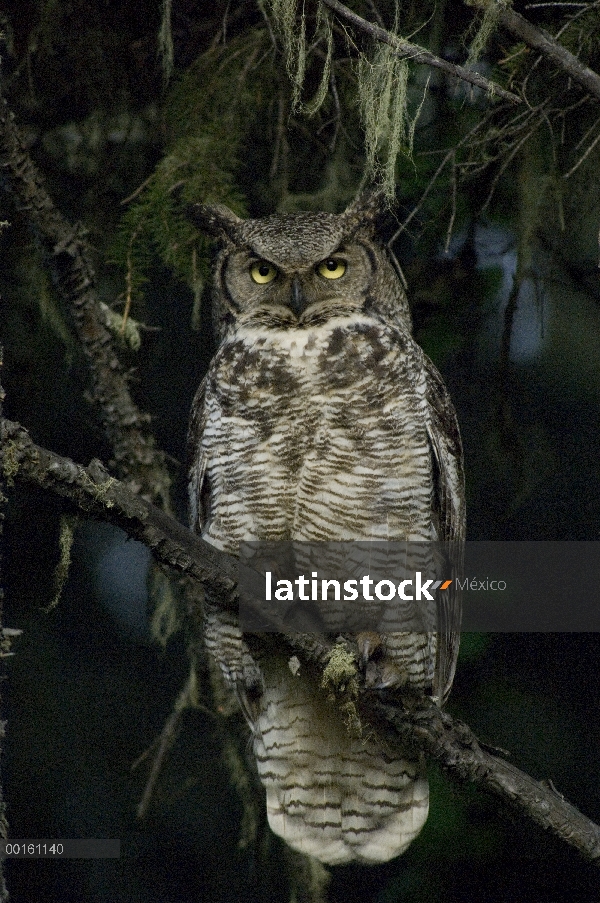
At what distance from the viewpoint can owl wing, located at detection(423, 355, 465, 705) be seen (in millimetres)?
2115

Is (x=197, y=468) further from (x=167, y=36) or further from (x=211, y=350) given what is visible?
(x=167, y=36)

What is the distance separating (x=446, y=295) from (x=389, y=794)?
1.34 meters

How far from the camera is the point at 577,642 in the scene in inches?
110

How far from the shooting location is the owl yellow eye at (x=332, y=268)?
6.98 feet

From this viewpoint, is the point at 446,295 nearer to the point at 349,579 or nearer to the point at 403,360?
the point at 403,360

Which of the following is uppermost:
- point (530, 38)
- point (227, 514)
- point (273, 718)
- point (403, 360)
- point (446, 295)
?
point (530, 38)

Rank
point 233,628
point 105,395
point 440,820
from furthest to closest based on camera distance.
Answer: point 440,820 < point 105,395 < point 233,628

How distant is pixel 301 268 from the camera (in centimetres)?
208

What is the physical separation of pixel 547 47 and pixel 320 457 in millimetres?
971

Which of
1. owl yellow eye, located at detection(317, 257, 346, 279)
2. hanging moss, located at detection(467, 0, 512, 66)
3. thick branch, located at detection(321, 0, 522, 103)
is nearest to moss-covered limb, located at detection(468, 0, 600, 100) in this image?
hanging moss, located at detection(467, 0, 512, 66)

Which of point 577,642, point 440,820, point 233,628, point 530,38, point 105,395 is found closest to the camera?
point 530,38

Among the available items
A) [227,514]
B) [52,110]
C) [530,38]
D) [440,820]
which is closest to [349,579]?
[227,514]

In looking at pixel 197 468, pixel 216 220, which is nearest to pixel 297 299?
pixel 216 220

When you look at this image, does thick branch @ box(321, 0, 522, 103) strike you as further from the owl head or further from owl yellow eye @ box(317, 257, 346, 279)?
owl yellow eye @ box(317, 257, 346, 279)
